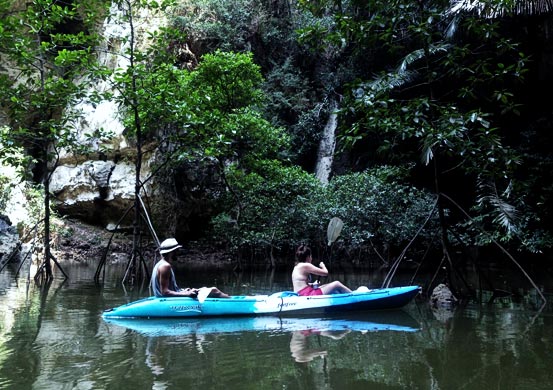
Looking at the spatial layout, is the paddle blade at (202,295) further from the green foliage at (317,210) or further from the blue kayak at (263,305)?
the green foliage at (317,210)

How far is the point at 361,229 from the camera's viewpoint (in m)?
15.2

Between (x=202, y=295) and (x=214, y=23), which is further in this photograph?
(x=214, y=23)

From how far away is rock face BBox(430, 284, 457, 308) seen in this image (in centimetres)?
796

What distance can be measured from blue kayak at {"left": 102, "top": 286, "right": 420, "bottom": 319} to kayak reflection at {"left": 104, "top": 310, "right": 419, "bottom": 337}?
95mm

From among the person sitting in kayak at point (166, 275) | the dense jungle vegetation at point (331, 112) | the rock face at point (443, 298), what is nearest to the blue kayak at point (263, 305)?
the person sitting in kayak at point (166, 275)

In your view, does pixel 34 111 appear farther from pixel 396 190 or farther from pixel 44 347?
pixel 396 190

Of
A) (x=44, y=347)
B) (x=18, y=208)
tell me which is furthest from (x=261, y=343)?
(x=18, y=208)

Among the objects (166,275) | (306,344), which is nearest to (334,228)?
(166,275)

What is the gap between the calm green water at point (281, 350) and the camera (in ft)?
12.6

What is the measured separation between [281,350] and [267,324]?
154 cm

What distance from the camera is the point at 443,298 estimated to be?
8.11m

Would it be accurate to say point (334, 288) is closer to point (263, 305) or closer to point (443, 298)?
point (263, 305)

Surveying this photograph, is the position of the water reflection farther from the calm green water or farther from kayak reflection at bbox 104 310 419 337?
kayak reflection at bbox 104 310 419 337

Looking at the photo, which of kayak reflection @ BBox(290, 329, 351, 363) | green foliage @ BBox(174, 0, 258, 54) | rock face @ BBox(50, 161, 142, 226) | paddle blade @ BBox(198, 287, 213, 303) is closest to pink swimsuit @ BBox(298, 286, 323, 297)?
kayak reflection @ BBox(290, 329, 351, 363)
